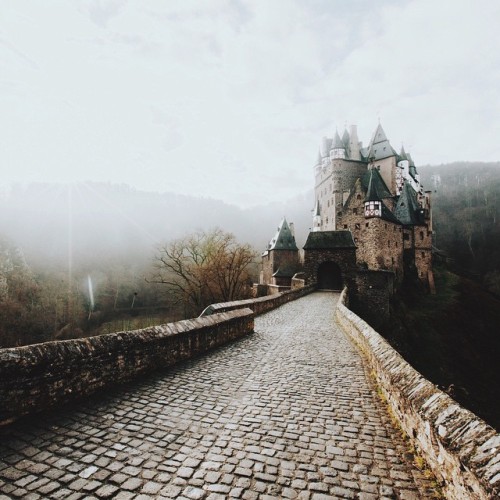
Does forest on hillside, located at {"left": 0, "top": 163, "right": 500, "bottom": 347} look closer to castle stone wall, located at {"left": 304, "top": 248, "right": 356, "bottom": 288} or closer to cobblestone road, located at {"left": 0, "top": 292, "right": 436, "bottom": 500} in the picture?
castle stone wall, located at {"left": 304, "top": 248, "right": 356, "bottom": 288}

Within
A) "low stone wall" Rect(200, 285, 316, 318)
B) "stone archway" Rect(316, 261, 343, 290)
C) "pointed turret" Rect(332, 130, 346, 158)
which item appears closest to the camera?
"low stone wall" Rect(200, 285, 316, 318)

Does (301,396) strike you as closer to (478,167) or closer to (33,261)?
(33,261)

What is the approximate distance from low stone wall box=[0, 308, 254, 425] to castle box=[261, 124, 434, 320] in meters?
22.1

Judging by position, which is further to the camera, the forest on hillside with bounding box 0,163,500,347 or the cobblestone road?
the forest on hillside with bounding box 0,163,500,347

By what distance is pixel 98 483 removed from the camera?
2.64 m

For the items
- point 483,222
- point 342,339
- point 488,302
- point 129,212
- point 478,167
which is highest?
point 478,167

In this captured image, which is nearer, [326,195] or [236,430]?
[236,430]

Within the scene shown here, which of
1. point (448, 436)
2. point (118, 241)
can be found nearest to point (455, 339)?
point (448, 436)

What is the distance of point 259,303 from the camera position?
591 inches

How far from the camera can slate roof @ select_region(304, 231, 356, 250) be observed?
27.2m

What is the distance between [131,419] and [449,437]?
136 inches

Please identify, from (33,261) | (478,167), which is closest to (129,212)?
(33,261)

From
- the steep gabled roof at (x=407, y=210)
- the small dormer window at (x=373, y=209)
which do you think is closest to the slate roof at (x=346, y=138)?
the steep gabled roof at (x=407, y=210)

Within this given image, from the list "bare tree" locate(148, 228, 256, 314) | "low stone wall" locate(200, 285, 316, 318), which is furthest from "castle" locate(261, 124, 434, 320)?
"bare tree" locate(148, 228, 256, 314)
